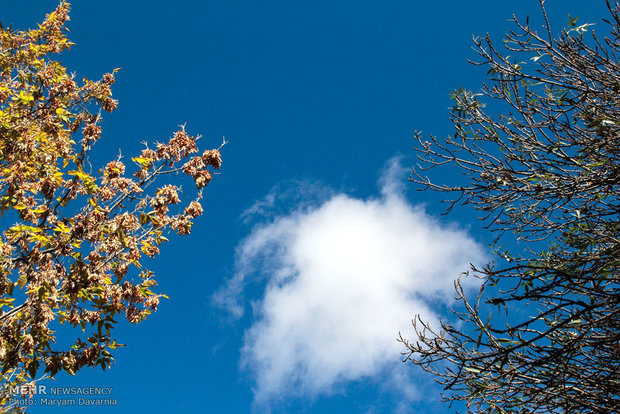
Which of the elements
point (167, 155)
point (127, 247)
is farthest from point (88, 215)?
point (167, 155)

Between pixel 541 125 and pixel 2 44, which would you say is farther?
pixel 2 44

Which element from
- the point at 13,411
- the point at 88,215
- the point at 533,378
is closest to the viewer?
the point at 533,378

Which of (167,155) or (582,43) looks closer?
(582,43)

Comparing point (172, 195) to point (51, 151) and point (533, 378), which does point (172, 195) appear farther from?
point (533, 378)

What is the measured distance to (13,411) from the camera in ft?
27.7

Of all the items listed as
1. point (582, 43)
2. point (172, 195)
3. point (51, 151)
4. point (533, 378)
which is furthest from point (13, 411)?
point (582, 43)

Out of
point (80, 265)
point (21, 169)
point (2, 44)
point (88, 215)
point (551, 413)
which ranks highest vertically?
point (2, 44)

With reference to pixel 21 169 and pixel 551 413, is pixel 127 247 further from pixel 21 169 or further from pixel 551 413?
pixel 551 413

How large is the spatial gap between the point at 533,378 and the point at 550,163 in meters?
2.66

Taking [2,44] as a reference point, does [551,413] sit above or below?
below

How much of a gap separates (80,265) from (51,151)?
193cm

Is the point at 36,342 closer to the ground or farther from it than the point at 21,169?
closer to the ground

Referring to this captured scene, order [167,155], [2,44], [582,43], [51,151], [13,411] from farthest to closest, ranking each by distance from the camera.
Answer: [13,411] → [2,44] → [167,155] → [51,151] → [582,43]

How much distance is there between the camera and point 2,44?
25.8 feet
